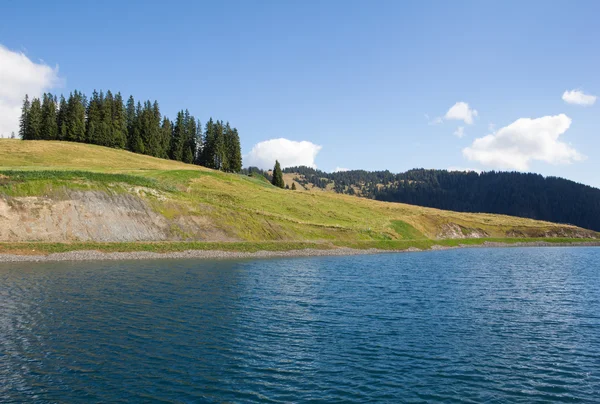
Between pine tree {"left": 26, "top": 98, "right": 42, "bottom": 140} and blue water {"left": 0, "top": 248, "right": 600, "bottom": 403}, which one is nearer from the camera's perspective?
blue water {"left": 0, "top": 248, "right": 600, "bottom": 403}

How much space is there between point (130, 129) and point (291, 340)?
142 metres

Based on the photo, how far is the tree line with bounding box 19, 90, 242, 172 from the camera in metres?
133

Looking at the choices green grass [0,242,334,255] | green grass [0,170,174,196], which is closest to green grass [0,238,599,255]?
green grass [0,242,334,255]

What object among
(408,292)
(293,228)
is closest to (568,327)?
(408,292)

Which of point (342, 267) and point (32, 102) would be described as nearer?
point (342, 267)

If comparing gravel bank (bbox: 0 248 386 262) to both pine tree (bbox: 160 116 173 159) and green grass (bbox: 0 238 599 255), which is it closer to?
green grass (bbox: 0 238 599 255)

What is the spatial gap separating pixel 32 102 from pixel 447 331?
5910 inches

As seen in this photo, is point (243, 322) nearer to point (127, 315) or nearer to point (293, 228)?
point (127, 315)

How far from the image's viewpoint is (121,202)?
71312mm

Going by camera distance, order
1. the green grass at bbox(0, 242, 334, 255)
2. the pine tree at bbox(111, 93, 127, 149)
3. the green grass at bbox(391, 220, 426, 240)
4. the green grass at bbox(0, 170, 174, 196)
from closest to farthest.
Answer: the green grass at bbox(0, 242, 334, 255) < the green grass at bbox(0, 170, 174, 196) < the green grass at bbox(391, 220, 426, 240) < the pine tree at bbox(111, 93, 127, 149)

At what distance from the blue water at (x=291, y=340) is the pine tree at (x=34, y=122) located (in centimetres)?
11002

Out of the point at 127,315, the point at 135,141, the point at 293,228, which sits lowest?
the point at 127,315

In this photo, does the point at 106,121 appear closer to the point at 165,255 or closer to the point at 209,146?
the point at 209,146

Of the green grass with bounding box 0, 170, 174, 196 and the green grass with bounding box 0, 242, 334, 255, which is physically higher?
the green grass with bounding box 0, 170, 174, 196
